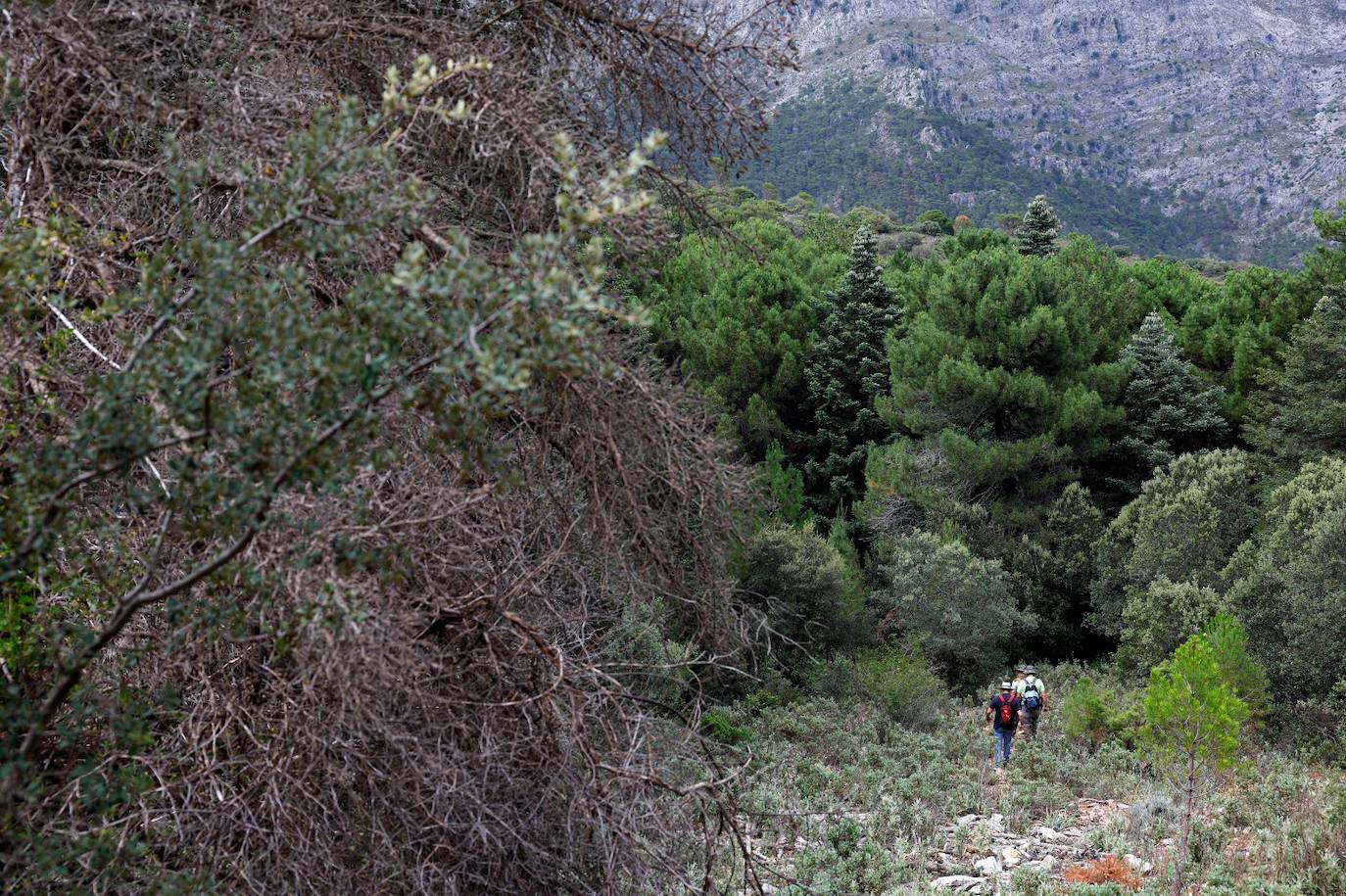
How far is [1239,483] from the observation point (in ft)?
59.9

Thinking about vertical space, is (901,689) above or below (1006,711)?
below

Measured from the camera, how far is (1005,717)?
10.9 metres

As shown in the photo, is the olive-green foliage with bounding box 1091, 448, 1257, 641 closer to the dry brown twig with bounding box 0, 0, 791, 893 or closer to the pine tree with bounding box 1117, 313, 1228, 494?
the pine tree with bounding box 1117, 313, 1228, 494

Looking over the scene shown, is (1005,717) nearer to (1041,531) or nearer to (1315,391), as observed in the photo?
(1041,531)

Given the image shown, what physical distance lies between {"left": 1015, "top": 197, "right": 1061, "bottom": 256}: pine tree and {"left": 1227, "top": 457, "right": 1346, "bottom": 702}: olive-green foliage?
A: 43.2ft

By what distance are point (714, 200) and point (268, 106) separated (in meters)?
1.91

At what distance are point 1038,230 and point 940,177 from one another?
57484 mm

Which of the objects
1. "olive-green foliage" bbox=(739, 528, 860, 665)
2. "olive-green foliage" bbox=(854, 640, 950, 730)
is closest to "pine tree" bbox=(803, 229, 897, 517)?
"olive-green foliage" bbox=(739, 528, 860, 665)

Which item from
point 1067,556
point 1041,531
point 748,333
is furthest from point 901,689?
point 748,333

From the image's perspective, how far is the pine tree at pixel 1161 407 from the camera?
21.8 metres

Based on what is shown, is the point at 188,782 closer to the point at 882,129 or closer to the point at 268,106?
the point at 268,106

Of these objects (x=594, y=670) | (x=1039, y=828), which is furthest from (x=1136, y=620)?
(x=594, y=670)

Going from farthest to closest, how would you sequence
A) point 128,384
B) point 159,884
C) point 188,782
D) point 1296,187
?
point 1296,187, point 188,782, point 159,884, point 128,384

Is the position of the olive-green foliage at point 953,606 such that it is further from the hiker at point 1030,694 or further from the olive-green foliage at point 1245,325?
the olive-green foliage at point 1245,325
